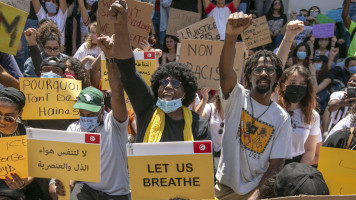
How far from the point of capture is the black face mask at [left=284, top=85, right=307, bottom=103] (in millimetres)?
4445

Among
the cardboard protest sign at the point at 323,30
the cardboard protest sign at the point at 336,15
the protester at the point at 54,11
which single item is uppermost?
the cardboard protest sign at the point at 336,15

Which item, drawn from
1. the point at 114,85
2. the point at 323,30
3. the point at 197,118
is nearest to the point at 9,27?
the point at 114,85

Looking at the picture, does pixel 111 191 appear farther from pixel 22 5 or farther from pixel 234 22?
pixel 22 5

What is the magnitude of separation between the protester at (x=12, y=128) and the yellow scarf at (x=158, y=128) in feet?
3.36

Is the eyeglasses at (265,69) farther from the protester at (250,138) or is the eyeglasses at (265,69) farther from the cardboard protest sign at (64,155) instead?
the cardboard protest sign at (64,155)

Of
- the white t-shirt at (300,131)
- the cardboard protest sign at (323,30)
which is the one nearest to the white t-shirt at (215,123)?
the white t-shirt at (300,131)

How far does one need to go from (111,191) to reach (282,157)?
1377 mm

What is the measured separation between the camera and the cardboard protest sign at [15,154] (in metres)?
3.25

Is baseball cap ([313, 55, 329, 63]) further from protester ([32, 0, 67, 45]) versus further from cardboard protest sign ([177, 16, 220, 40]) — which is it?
protester ([32, 0, 67, 45])

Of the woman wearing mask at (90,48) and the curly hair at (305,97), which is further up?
the woman wearing mask at (90,48)

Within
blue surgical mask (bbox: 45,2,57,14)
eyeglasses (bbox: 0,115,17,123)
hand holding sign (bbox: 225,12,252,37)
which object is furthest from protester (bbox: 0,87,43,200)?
blue surgical mask (bbox: 45,2,57,14)

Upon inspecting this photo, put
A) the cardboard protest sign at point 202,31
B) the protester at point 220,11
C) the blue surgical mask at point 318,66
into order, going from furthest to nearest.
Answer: the protester at point 220,11
the blue surgical mask at point 318,66
the cardboard protest sign at point 202,31

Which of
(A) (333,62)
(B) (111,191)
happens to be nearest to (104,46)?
(B) (111,191)

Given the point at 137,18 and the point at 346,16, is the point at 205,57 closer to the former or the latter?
the point at 137,18
